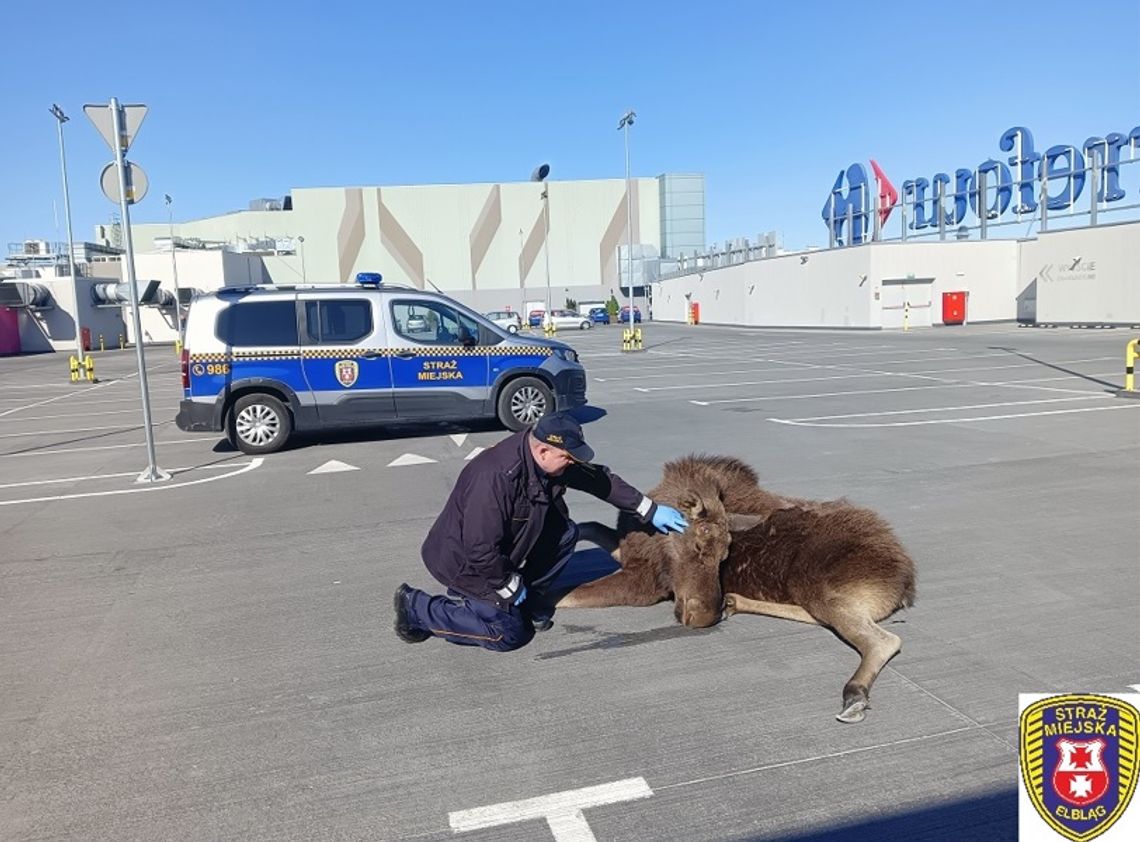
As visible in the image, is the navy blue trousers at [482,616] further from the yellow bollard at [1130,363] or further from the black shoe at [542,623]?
the yellow bollard at [1130,363]

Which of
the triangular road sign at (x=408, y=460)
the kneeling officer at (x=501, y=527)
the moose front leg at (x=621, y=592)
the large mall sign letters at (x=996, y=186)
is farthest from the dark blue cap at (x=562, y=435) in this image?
the large mall sign letters at (x=996, y=186)

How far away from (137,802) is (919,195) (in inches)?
2000

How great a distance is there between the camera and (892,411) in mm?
13016

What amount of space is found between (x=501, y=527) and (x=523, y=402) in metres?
8.03

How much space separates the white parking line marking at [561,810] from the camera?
9.66 feet

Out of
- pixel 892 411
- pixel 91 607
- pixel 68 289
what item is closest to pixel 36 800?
pixel 91 607

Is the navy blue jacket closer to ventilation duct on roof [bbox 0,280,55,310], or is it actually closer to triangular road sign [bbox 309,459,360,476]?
triangular road sign [bbox 309,459,360,476]

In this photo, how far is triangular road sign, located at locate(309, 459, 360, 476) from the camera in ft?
32.4

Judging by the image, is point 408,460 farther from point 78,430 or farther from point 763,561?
point 78,430

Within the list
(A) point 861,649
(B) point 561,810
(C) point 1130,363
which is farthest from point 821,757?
(C) point 1130,363

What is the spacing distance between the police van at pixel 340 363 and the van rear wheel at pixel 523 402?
0.01 metres

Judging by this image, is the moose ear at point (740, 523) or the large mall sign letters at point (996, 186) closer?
the moose ear at point (740, 523)

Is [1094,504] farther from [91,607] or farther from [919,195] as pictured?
[919,195]

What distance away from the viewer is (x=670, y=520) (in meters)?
4.52
